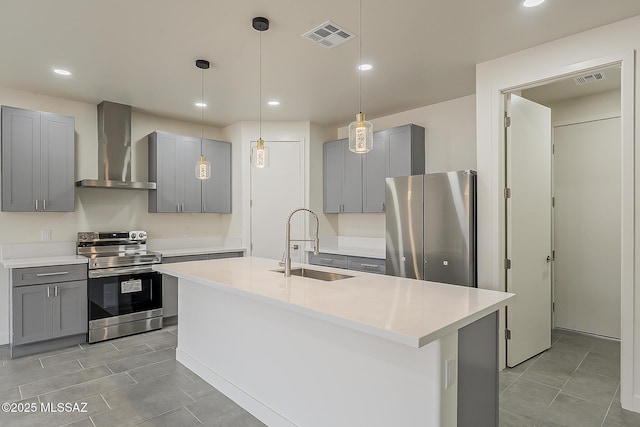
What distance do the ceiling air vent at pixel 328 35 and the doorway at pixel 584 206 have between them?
208 centimetres

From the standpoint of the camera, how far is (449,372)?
1.60m

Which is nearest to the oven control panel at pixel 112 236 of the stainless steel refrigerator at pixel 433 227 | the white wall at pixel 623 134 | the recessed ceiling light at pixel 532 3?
the stainless steel refrigerator at pixel 433 227

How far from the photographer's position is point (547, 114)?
3680 mm

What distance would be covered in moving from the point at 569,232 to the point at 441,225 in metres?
2.01

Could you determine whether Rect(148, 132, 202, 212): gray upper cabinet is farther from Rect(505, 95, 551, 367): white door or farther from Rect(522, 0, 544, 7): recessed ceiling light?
Rect(522, 0, 544, 7): recessed ceiling light

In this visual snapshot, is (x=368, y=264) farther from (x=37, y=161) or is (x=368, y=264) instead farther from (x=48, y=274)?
(x=37, y=161)

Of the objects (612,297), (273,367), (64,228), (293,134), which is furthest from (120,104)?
(612,297)

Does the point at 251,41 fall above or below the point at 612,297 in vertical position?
above

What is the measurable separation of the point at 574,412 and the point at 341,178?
352 cm

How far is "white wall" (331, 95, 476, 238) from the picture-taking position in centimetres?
417

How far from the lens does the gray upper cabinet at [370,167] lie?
441cm

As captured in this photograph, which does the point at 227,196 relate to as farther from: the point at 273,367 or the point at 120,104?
the point at 273,367

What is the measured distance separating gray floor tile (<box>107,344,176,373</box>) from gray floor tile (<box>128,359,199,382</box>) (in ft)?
0.29

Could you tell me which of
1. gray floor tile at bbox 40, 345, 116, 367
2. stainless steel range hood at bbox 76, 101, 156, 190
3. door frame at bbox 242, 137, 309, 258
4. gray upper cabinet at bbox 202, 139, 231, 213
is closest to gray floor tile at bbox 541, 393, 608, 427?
door frame at bbox 242, 137, 309, 258
